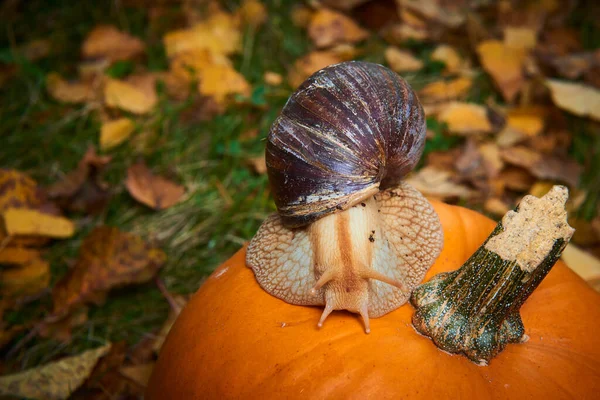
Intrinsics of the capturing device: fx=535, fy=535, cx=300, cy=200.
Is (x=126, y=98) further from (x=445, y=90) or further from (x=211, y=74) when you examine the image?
(x=445, y=90)

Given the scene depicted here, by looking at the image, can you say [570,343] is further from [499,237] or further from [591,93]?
[591,93]

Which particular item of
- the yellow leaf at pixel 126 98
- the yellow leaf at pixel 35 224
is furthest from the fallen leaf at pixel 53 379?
the yellow leaf at pixel 126 98

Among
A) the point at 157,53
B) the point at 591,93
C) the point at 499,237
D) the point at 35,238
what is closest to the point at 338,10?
the point at 157,53

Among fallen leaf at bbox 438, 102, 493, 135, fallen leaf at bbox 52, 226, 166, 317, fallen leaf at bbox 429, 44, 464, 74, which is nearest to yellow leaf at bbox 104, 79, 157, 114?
fallen leaf at bbox 52, 226, 166, 317

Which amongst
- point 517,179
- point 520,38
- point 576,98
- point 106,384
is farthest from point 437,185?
point 106,384

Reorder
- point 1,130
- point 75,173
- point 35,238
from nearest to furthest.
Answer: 1. point 35,238
2. point 75,173
3. point 1,130

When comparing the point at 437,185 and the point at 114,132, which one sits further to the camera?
the point at 114,132
